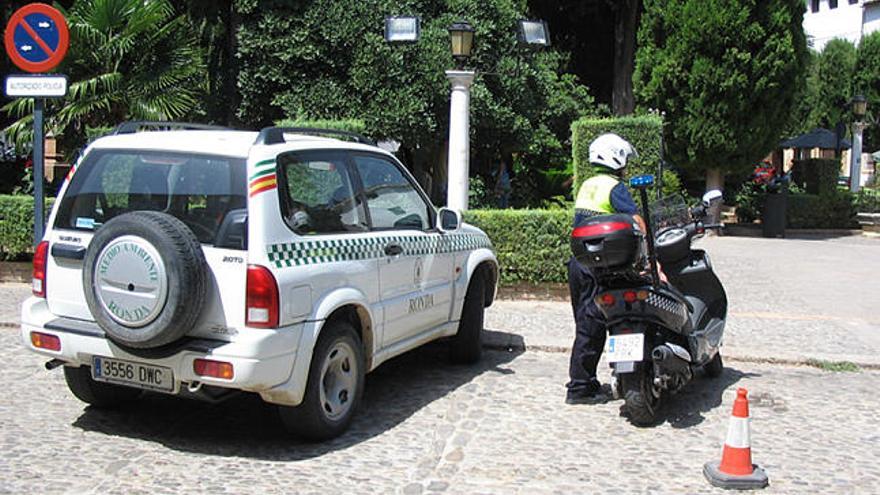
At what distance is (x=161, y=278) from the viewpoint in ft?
15.4

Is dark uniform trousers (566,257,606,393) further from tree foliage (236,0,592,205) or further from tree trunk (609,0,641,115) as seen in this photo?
tree trunk (609,0,641,115)

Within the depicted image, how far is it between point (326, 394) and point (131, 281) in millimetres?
1326

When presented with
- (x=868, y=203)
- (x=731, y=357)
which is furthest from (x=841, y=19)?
(x=731, y=357)

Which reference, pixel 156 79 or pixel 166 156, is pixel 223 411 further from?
pixel 156 79

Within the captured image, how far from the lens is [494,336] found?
8461 millimetres

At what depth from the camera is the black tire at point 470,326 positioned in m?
7.32

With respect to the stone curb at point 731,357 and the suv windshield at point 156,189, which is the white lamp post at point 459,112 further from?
the suv windshield at point 156,189

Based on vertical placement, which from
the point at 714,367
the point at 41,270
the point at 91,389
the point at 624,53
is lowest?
the point at 714,367

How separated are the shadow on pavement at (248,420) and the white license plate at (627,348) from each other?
4.67ft

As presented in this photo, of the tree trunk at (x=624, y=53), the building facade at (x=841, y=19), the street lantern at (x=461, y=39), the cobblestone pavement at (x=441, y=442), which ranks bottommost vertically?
the cobblestone pavement at (x=441, y=442)

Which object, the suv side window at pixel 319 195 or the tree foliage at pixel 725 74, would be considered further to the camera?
the tree foliage at pixel 725 74

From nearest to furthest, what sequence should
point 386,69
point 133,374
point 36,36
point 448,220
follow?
point 133,374
point 448,220
point 36,36
point 386,69

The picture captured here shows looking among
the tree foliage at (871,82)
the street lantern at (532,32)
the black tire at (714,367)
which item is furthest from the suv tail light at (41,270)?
the tree foliage at (871,82)

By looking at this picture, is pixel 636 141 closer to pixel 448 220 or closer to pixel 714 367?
pixel 714 367
